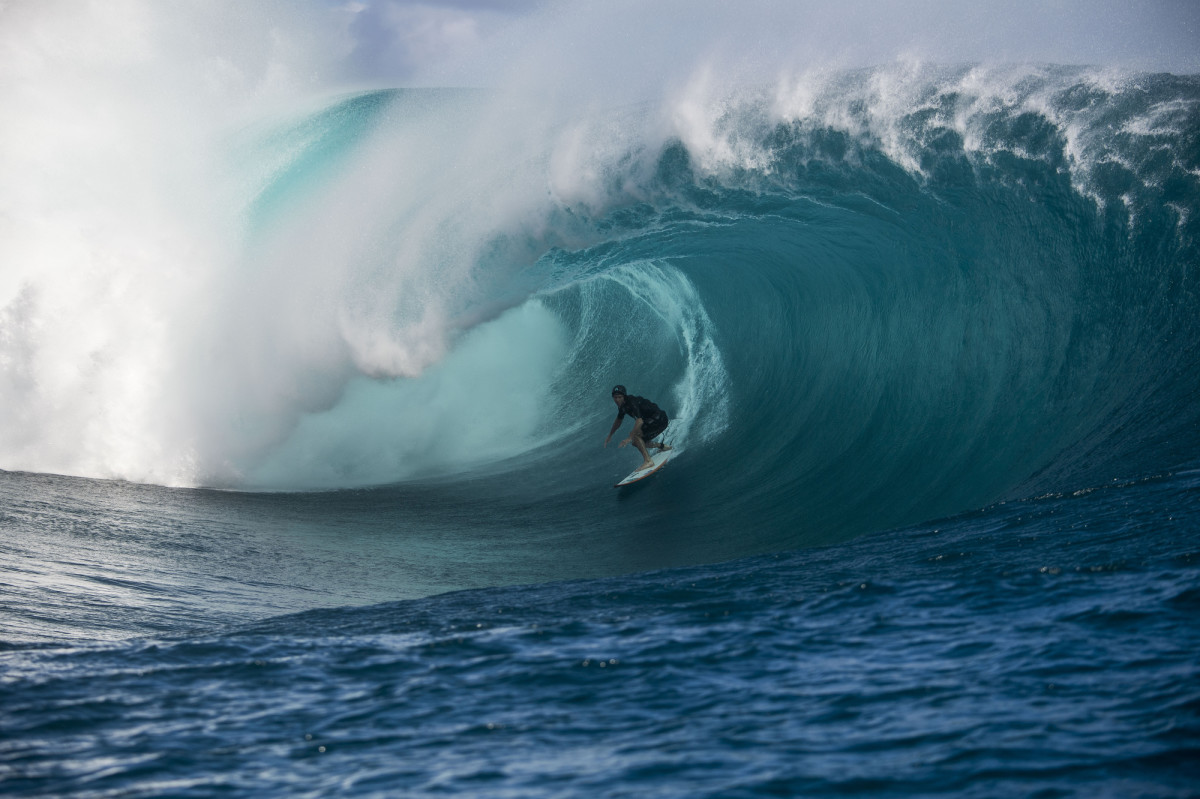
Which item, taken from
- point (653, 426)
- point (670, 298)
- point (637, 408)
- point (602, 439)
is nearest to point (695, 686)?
point (637, 408)

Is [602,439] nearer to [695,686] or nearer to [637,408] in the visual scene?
[637,408]

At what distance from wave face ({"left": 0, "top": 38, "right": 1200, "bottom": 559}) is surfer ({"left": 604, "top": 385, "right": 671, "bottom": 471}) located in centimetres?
39

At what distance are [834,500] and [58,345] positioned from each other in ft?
28.8

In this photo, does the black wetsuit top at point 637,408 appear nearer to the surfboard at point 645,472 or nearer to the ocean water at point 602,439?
the surfboard at point 645,472

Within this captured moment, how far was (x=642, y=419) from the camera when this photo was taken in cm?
988

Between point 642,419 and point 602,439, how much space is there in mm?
1920

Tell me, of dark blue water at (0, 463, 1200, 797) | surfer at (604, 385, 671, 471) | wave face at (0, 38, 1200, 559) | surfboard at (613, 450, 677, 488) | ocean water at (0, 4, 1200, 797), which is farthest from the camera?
surfboard at (613, 450, 677, 488)

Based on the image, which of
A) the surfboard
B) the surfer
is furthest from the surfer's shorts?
the surfboard

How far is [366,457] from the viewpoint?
11.4 metres

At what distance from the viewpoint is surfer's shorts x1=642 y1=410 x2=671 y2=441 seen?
998cm

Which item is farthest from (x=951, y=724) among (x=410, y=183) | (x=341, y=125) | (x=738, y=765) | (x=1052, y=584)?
(x=341, y=125)

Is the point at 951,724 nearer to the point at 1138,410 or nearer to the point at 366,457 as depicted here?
the point at 1138,410

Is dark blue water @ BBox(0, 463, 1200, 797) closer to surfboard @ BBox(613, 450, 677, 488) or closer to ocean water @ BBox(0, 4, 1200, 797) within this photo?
ocean water @ BBox(0, 4, 1200, 797)

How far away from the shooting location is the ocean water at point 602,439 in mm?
3191
